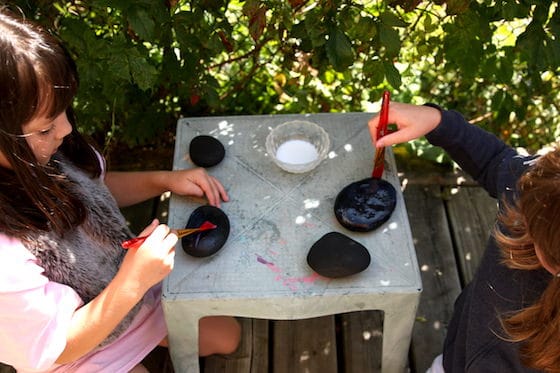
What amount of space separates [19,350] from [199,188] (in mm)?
527

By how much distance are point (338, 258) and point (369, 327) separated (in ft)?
2.16

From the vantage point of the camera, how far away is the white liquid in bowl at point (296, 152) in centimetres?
167

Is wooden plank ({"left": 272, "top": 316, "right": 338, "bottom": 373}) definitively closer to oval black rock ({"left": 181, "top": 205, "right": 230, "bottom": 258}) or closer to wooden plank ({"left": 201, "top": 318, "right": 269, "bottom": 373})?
wooden plank ({"left": 201, "top": 318, "right": 269, "bottom": 373})

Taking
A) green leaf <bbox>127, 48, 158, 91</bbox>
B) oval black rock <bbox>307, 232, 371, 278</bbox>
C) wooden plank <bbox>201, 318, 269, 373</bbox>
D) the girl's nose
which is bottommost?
wooden plank <bbox>201, 318, 269, 373</bbox>

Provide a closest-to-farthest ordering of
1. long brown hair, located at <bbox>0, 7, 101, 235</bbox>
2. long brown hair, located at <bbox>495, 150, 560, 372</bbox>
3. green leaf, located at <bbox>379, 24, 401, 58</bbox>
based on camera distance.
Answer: long brown hair, located at <bbox>495, 150, 560, 372</bbox>, long brown hair, located at <bbox>0, 7, 101, 235</bbox>, green leaf, located at <bbox>379, 24, 401, 58</bbox>

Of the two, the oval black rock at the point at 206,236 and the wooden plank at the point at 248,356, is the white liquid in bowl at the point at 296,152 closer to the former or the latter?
the oval black rock at the point at 206,236

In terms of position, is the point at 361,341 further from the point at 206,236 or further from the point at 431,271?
the point at 206,236

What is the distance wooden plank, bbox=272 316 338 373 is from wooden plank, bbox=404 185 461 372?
246 millimetres

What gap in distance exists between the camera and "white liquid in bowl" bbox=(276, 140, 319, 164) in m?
1.67

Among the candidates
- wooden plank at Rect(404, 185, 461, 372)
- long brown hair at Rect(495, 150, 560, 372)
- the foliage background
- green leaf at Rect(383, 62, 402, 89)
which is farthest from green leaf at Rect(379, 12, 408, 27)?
wooden plank at Rect(404, 185, 461, 372)

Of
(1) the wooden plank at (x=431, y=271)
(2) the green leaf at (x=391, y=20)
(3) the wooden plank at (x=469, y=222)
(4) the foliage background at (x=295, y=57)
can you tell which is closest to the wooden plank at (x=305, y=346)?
(1) the wooden plank at (x=431, y=271)

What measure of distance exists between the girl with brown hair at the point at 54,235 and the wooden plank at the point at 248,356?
14.2 inches

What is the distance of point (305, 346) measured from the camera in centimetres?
193

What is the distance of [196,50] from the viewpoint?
5.88 feet
